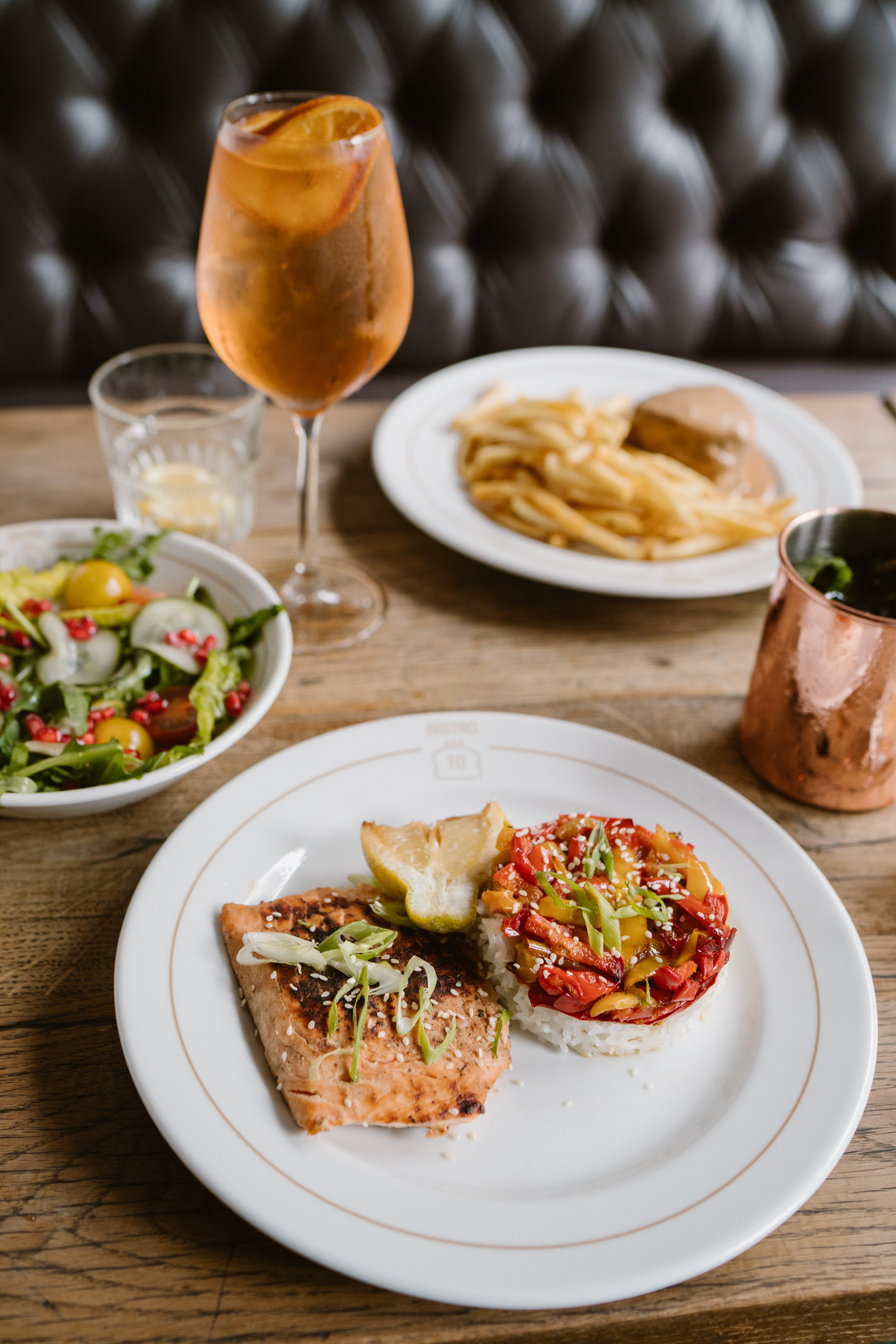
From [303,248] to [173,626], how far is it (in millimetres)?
523

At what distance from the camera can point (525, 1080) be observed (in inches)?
39.4

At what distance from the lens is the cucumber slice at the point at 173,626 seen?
4.49 feet

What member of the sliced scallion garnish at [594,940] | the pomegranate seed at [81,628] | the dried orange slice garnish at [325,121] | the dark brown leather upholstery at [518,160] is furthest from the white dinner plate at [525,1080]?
the dark brown leather upholstery at [518,160]

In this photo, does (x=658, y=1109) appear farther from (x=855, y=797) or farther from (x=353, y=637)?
(x=353, y=637)

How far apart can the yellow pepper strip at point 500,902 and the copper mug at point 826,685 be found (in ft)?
1.57

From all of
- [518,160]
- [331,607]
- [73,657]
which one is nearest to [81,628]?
[73,657]

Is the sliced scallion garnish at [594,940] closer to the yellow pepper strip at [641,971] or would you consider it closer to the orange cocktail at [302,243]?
the yellow pepper strip at [641,971]

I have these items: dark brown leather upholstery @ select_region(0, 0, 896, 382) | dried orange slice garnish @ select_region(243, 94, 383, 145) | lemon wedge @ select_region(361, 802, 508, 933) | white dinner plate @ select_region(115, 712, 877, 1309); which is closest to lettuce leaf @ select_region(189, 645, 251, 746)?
white dinner plate @ select_region(115, 712, 877, 1309)

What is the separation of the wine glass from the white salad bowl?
0.87 ft

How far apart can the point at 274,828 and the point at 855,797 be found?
0.73m

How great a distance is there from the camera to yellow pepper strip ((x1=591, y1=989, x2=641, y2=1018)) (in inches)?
38.4

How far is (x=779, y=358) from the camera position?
359 centimetres

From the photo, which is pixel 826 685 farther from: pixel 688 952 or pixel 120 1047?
pixel 120 1047

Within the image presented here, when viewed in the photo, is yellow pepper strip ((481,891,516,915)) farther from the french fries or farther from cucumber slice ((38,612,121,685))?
the french fries
